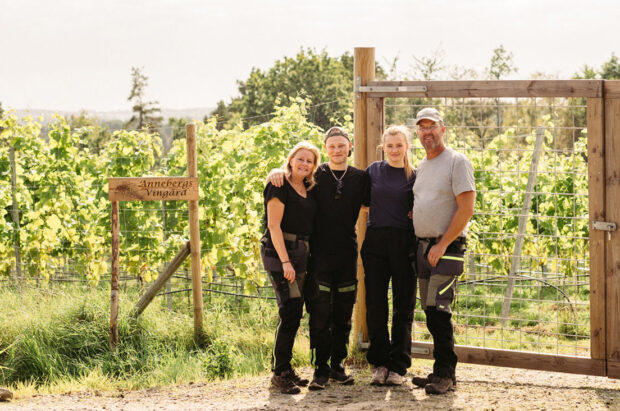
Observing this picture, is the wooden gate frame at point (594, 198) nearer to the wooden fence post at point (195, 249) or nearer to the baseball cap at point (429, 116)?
the baseball cap at point (429, 116)

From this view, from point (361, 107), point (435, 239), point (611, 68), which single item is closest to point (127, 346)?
point (361, 107)

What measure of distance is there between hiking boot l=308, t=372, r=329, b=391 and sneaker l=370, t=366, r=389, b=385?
0.31 meters

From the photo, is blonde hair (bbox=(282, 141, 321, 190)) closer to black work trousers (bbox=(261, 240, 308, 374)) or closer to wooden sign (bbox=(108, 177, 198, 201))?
black work trousers (bbox=(261, 240, 308, 374))

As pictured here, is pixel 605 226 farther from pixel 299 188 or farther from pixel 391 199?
pixel 299 188

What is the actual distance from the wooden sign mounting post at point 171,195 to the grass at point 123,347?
0.72 ft

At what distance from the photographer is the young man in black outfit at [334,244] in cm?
467

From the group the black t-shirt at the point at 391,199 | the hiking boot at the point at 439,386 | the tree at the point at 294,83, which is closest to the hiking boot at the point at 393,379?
the hiking boot at the point at 439,386

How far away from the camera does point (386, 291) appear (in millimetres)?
4785

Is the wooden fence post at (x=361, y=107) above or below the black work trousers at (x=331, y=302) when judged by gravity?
above

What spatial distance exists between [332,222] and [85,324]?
9.23ft

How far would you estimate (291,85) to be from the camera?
140ft

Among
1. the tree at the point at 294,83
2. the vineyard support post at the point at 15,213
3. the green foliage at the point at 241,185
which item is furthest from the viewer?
the tree at the point at 294,83

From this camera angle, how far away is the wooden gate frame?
479cm

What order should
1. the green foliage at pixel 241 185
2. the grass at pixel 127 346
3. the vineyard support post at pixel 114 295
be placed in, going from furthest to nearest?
1. the green foliage at pixel 241 185
2. the vineyard support post at pixel 114 295
3. the grass at pixel 127 346
